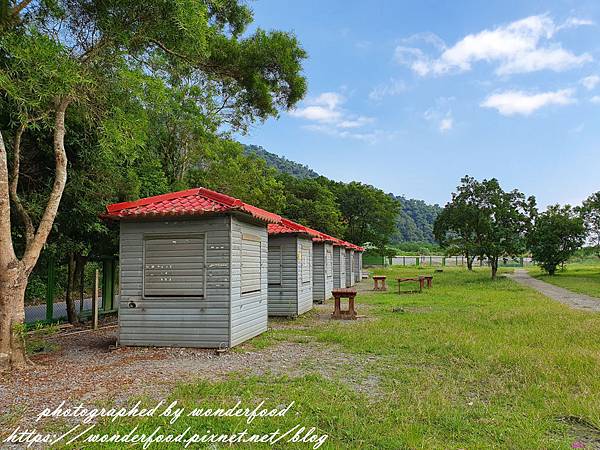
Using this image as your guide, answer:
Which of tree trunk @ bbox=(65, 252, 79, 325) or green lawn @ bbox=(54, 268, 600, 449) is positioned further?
tree trunk @ bbox=(65, 252, 79, 325)

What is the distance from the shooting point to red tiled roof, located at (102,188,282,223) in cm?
813

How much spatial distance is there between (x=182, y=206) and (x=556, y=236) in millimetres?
30570

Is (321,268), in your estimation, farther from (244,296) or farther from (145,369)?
(145,369)

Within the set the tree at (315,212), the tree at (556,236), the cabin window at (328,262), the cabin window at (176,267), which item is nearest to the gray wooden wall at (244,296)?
the cabin window at (176,267)

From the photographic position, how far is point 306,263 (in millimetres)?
14562

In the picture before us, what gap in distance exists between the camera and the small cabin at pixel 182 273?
8172 mm

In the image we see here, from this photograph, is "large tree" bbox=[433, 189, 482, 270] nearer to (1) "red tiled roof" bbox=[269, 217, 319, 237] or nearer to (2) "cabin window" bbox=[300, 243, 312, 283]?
(2) "cabin window" bbox=[300, 243, 312, 283]

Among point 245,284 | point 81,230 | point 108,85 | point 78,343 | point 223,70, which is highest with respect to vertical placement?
point 223,70

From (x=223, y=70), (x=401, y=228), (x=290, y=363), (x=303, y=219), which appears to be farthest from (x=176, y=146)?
(x=401, y=228)

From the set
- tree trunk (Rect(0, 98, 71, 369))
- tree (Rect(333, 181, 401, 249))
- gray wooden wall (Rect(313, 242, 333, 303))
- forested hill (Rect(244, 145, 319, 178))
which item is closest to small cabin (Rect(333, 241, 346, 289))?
gray wooden wall (Rect(313, 242, 333, 303))

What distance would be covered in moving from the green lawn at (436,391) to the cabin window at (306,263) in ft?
12.9

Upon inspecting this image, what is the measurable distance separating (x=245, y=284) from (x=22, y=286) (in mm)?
3623

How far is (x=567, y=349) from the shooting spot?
775 centimetres

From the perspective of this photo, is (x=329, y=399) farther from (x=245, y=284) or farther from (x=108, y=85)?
(x=108, y=85)
